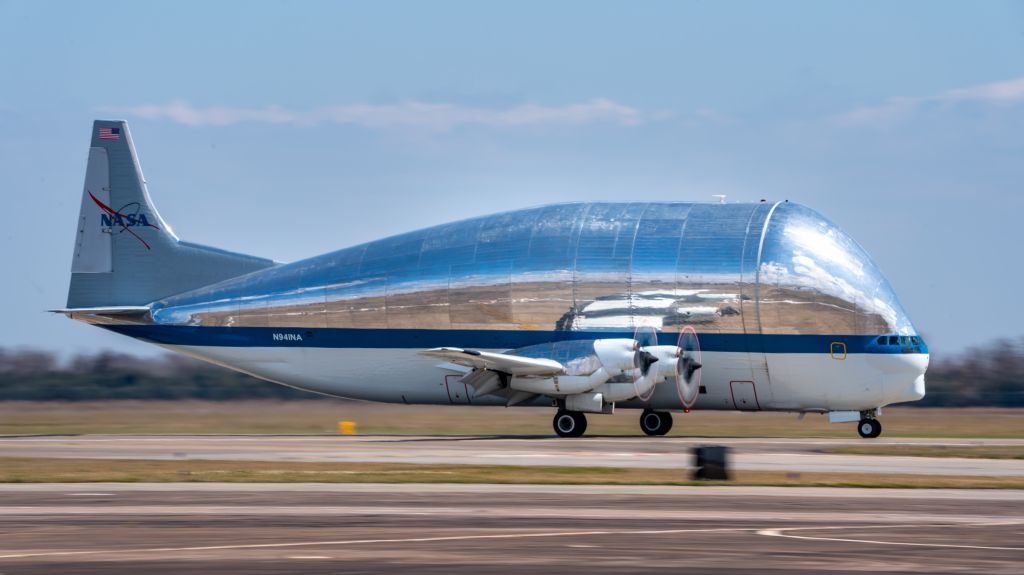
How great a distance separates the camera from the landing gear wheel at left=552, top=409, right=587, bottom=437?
48.3m

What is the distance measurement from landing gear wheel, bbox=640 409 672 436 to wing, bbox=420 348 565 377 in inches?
189

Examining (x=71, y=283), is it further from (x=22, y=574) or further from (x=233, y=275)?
(x=22, y=574)

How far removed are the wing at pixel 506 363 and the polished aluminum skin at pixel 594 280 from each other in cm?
278

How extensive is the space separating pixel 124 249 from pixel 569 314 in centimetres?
1998

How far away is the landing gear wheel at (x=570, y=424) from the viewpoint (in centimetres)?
4831

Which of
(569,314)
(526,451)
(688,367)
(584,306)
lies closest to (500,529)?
(526,451)

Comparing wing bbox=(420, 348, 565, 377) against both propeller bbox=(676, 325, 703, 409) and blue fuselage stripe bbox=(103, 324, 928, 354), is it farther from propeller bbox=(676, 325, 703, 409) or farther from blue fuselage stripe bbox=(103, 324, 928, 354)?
propeller bbox=(676, 325, 703, 409)

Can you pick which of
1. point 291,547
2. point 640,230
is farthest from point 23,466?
point 640,230

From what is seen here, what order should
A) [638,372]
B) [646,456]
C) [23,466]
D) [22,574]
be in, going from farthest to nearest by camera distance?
1. [638,372]
2. [646,456]
3. [23,466]
4. [22,574]

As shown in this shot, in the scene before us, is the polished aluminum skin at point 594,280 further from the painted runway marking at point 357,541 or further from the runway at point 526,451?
the painted runway marking at point 357,541

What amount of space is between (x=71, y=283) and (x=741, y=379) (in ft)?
93.0

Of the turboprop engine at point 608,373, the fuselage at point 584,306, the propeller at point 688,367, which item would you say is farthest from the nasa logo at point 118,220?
the propeller at point 688,367

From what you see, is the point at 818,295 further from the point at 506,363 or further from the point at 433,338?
the point at 433,338

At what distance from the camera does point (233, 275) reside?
57000 mm
